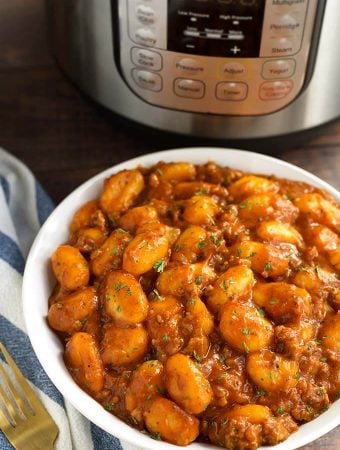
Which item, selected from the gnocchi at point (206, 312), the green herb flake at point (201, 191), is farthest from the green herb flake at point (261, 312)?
the green herb flake at point (201, 191)

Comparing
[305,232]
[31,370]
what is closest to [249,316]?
[305,232]

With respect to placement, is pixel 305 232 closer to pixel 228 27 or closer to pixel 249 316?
pixel 249 316

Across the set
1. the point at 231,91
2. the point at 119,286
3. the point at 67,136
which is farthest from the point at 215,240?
the point at 67,136

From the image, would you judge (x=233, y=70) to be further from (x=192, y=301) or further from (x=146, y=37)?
(x=192, y=301)

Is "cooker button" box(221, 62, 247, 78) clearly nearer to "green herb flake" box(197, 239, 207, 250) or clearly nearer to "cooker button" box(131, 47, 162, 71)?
"cooker button" box(131, 47, 162, 71)

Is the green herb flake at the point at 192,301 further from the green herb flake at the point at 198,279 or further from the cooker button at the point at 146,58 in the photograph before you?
the cooker button at the point at 146,58
